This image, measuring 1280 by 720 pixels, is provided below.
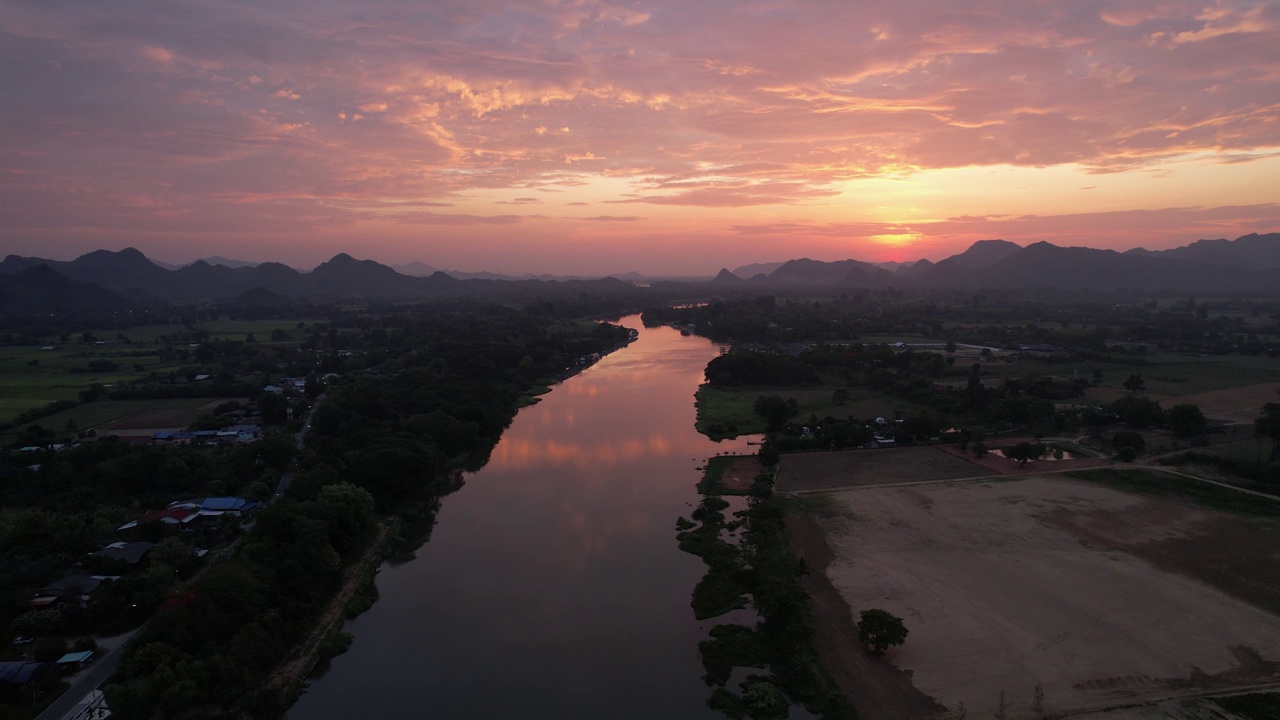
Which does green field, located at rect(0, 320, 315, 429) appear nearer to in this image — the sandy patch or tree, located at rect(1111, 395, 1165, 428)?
the sandy patch

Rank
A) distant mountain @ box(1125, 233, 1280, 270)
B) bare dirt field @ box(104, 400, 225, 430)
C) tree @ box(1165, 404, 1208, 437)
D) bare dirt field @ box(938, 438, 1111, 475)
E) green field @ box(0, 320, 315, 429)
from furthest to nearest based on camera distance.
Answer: distant mountain @ box(1125, 233, 1280, 270) < green field @ box(0, 320, 315, 429) < bare dirt field @ box(104, 400, 225, 430) < tree @ box(1165, 404, 1208, 437) < bare dirt field @ box(938, 438, 1111, 475)

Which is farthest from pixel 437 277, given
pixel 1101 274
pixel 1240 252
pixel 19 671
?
pixel 1240 252

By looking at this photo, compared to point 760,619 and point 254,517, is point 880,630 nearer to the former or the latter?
point 760,619

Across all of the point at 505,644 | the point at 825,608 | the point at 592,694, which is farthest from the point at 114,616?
the point at 825,608

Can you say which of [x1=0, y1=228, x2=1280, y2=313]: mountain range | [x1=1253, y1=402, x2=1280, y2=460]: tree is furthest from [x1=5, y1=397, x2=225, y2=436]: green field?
[x1=0, y1=228, x2=1280, y2=313]: mountain range

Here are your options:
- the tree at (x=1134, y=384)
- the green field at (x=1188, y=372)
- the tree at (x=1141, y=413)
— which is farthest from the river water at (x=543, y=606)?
the green field at (x=1188, y=372)

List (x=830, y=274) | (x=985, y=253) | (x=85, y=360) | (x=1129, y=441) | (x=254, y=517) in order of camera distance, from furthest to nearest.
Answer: (x=985, y=253) < (x=830, y=274) < (x=85, y=360) < (x=1129, y=441) < (x=254, y=517)
